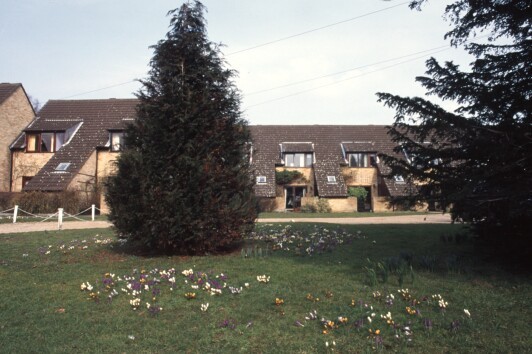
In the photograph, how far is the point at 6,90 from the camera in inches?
1284

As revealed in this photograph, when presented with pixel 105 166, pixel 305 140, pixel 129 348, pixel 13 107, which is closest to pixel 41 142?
pixel 13 107

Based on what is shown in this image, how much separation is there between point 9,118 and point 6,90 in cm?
261

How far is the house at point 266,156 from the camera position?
97.8ft

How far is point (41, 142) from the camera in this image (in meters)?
32.0

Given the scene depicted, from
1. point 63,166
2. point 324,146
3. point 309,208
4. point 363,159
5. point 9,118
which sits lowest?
point 309,208

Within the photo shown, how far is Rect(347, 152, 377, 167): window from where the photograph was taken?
35638 millimetres

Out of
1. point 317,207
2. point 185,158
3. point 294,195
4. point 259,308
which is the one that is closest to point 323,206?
point 317,207

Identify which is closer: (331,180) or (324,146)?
(331,180)

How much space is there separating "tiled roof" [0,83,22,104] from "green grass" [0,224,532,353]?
28.6m

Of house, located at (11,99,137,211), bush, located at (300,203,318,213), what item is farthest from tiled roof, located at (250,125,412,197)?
house, located at (11,99,137,211)

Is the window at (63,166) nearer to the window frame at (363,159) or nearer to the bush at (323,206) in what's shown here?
the bush at (323,206)

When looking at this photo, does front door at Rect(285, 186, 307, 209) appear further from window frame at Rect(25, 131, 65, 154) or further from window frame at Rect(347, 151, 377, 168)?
window frame at Rect(25, 131, 65, 154)

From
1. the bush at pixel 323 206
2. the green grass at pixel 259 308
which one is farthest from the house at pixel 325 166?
the green grass at pixel 259 308

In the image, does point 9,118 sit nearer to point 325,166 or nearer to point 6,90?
point 6,90
